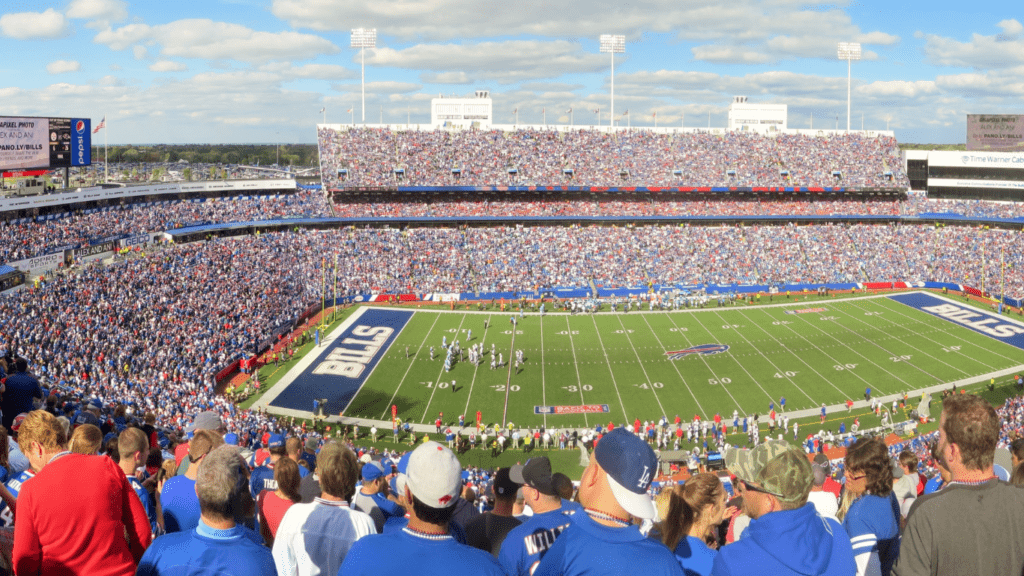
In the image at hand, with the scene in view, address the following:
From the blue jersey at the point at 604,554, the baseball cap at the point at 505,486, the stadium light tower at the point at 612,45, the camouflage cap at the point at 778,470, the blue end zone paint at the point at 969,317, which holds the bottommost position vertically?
the blue end zone paint at the point at 969,317

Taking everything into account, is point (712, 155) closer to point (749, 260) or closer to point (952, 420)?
point (749, 260)

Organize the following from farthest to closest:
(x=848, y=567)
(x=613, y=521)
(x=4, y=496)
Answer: (x=4, y=496)
(x=848, y=567)
(x=613, y=521)

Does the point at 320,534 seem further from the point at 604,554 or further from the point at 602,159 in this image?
the point at 602,159

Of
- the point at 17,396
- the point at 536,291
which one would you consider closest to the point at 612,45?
the point at 536,291

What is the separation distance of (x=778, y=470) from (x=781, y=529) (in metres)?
0.27

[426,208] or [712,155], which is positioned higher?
[712,155]

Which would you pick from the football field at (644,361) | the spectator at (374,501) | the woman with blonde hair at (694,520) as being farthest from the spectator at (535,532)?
the football field at (644,361)

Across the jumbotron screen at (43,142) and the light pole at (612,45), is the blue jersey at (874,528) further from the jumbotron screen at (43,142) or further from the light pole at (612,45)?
the light pole at (612,45)

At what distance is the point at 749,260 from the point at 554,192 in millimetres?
16447

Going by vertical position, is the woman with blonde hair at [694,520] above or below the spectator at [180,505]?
above

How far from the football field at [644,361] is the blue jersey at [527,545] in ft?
80.6

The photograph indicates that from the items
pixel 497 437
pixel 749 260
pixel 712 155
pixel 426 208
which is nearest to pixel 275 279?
pixel 426 208

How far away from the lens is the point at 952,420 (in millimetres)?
4039

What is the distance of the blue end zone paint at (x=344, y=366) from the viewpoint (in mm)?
30547
